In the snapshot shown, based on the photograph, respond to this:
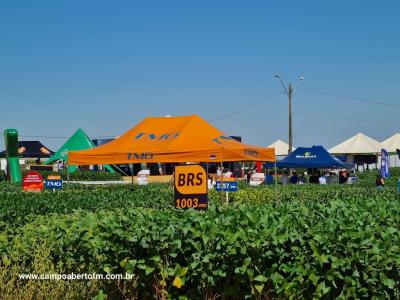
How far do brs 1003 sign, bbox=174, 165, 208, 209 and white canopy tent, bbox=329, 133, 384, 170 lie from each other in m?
33.2

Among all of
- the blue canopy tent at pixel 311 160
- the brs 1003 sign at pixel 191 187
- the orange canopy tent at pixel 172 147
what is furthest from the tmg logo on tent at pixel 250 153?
the blue canopy tent at pixel 311 160

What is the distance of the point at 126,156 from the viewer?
42.5 feet

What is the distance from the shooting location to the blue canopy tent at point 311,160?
27.3m

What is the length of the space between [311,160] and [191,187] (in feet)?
68.9

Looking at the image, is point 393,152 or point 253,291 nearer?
point 253,291

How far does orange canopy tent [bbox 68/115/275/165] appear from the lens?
12227 mm

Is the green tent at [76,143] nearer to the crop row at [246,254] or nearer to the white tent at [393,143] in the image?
the white tent at [393,143]

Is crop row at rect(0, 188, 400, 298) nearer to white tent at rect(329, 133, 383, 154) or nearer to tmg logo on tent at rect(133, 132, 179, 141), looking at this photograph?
tmg logo on tent at rect(133, 132, 179, 141)

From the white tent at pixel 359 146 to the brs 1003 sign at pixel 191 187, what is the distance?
33223 mm

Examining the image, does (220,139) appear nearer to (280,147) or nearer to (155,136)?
(155,136)

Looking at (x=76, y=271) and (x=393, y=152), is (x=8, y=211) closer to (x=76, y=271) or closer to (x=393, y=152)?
(x=76, y=271)

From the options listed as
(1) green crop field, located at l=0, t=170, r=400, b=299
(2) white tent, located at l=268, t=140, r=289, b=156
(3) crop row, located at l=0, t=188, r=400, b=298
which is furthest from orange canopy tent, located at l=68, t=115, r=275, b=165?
(2) white tent, located at l=268, t=140, r=289, b=156

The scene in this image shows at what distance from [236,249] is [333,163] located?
23472 mm

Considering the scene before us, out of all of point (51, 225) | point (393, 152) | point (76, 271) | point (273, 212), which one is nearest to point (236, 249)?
point (273, 212)
